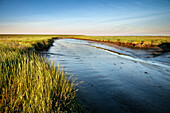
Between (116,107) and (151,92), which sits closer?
(116,107)

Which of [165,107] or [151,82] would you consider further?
[151,82]

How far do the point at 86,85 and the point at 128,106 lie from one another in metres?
2.53

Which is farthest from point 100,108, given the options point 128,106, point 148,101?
point 148,101

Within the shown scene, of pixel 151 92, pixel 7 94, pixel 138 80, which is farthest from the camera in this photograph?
pixel 138 80

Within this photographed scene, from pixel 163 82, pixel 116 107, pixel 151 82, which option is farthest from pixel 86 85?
pixel 163 82

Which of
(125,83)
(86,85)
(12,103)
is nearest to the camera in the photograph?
(12,103)

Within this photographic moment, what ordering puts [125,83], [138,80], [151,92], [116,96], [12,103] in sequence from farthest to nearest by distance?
1. [138,80]
2. [125,83]
3. [151,92]
4. [116,96]
5. [12,103]

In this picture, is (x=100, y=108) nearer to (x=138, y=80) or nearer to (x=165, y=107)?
(x=165, y=107)

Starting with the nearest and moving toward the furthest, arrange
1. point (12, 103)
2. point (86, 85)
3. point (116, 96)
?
point (12, 103)
point (116, 96)
point (86, 85)

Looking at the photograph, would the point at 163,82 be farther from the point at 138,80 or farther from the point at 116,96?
the point at 116,96

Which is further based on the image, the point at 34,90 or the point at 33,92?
the point at 34,90

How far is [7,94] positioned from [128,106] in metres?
4.47

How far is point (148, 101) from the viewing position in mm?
4586

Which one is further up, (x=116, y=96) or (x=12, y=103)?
(x=12, y=103)
